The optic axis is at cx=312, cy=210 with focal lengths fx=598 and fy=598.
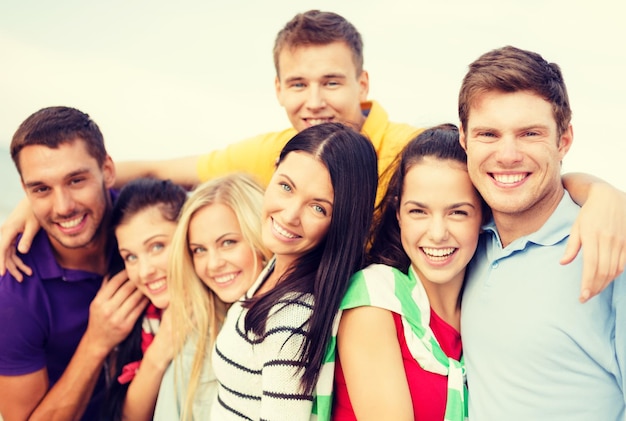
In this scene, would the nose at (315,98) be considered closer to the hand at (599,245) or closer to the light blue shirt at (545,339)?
the light blue shirt at (545,339)

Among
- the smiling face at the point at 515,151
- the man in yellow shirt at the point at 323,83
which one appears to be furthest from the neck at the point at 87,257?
the smiling face at the point at 515,151

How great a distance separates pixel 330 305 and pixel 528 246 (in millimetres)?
783

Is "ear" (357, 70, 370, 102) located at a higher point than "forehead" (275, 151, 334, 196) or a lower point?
higher

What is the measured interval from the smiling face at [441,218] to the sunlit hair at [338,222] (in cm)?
18

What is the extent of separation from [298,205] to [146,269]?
3.63 feet

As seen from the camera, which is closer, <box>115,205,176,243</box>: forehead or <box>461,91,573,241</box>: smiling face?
<box>461,91,573,241</box>: smiling face

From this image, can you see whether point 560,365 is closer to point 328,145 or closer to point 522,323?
point 522,323

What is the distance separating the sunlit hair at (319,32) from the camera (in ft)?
11.3

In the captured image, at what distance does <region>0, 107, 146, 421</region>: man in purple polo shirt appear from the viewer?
3.18 metres

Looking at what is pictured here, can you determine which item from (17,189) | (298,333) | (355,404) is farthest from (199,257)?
(17,189)

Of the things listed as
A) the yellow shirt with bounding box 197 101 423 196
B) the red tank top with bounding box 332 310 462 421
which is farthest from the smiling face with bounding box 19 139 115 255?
the red tank top with bounding box 332 310 462 421

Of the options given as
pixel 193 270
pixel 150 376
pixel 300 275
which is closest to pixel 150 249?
pixel 193 270

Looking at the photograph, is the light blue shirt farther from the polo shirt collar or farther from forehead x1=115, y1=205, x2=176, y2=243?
forehead x1=115, y1=205, x2=176, y2=243

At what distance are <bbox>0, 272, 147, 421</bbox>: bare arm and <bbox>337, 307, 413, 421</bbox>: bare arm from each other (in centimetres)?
149
